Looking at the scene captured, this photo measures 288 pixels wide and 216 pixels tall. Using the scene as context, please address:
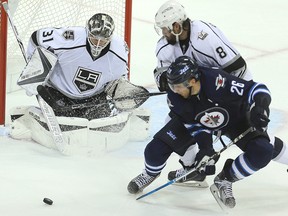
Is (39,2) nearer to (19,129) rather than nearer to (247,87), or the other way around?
(19,129)

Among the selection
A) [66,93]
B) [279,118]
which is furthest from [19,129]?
[279,118]

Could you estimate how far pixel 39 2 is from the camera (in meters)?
4.63

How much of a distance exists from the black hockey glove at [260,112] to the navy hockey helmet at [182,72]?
25 centimetres

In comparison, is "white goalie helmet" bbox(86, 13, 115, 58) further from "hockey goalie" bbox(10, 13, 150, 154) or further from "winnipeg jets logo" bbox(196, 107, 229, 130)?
"winnipeg jets logo" bbox(196, 107, 229, 130)

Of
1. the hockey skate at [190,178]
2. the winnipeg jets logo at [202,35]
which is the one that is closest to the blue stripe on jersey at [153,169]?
the hockey skate at [190,178]

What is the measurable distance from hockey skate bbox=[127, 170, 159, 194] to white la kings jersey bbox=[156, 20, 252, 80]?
0.47 m

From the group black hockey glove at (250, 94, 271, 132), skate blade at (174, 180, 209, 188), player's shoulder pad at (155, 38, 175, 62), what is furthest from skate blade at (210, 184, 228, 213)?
player's shoulder pad at (155, 38, 175, 62)

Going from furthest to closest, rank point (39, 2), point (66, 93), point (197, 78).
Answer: point (39, 2) < point (66, 93) < point (197, 78)

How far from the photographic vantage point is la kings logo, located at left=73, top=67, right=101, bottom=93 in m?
4.15

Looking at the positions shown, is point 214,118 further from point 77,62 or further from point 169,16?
point 77,62

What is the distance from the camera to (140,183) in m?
3.60

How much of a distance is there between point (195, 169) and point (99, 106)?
0.86m

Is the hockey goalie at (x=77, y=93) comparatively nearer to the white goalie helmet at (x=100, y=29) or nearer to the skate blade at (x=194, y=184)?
the white goalie helmet at (x=100, y=29)

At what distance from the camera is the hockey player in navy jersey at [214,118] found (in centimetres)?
333
